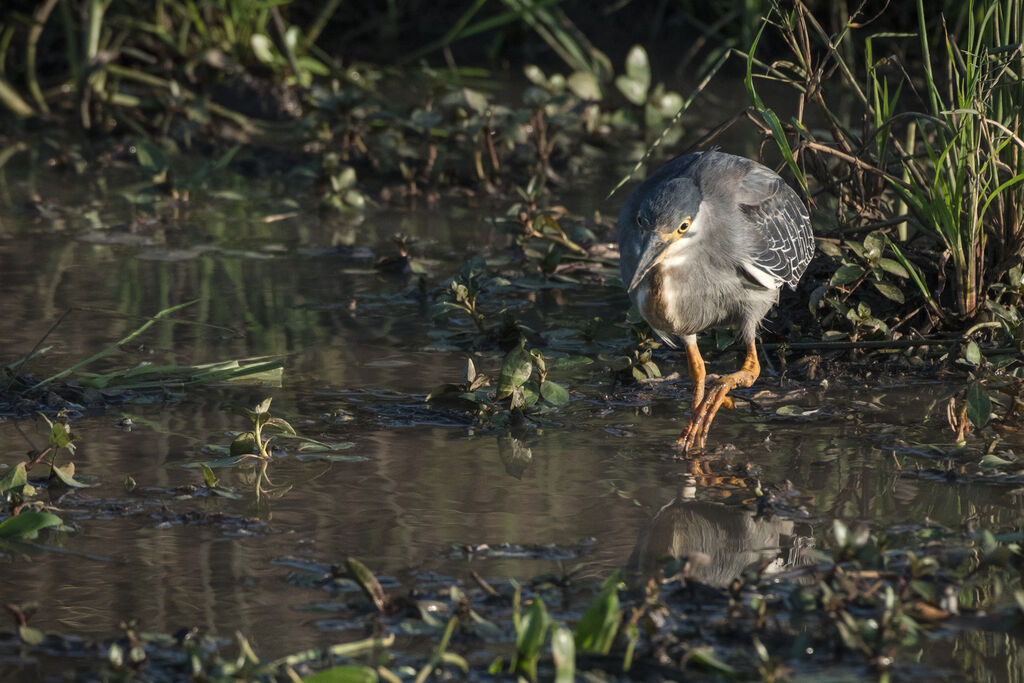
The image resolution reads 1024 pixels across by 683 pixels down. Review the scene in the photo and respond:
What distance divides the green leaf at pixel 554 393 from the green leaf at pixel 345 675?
68.8 inches

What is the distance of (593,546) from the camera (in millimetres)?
3348

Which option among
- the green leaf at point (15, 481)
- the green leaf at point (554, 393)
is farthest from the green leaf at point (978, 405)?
the green leaf at point (15, 481)

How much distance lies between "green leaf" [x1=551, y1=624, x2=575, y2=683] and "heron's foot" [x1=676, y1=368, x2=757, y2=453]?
1.54m

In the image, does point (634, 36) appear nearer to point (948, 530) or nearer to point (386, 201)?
point (386, 201)

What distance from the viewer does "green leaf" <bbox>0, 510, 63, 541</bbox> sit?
3240mm

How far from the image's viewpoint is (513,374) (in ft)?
13.8

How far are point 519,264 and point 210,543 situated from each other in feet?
9.67

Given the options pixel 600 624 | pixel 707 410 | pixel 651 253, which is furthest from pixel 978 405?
pixel 600 624

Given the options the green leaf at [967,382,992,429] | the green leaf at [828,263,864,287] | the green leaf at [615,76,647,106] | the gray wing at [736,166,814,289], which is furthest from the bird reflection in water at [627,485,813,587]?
the green leaf at [615,76,647,106]

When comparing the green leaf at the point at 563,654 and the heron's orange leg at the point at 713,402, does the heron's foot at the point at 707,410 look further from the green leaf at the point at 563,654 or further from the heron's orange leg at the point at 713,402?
the green leaf at the point at 563,654

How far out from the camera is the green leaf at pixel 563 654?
255cm

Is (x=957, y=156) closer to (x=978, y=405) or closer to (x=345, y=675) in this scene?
(x=978, y=405)

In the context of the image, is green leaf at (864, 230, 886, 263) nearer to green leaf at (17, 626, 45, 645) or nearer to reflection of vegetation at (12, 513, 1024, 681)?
reflection of vegetation at (12, 513, 1024, 681)

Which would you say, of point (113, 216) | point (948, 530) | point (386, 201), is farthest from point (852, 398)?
point (113, 216)
